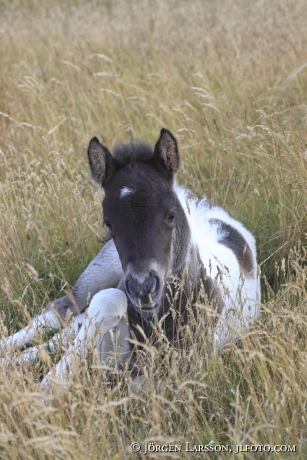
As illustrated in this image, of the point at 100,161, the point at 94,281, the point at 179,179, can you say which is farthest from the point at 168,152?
the point at 179,179

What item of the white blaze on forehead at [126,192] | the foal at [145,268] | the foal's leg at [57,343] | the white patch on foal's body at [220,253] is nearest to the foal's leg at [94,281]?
the foal at [145,268]

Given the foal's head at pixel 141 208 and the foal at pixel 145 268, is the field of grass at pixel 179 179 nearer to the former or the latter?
the foal at pixel 145 268

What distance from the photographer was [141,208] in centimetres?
367

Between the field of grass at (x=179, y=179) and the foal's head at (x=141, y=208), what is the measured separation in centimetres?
45

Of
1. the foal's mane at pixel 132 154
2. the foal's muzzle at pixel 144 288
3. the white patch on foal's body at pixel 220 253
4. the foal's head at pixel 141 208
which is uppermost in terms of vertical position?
the foal's mane at pixel 132 154

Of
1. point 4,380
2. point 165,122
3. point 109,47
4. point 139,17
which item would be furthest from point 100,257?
point 139,17

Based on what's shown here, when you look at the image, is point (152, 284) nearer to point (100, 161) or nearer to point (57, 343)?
point (57, 343)

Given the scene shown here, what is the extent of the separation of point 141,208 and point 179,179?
7.95 feet

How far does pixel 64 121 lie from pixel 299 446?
209 inches

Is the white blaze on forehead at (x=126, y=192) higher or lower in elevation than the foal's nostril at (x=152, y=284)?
higher

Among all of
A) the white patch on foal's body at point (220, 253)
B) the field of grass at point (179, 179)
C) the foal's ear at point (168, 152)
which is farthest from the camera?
the white patch on foal's body at point (220, 253)

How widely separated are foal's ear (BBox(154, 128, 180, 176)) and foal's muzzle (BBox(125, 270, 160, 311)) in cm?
87

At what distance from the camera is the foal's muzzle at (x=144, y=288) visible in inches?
135

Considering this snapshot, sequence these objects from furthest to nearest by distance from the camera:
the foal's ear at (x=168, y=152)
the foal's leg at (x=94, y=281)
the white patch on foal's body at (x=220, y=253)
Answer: the foal's leg at (x=94, y=281)
the white patch on foal's body at (x=220, y=253)
the foal's ear at (x=168, y=152)
